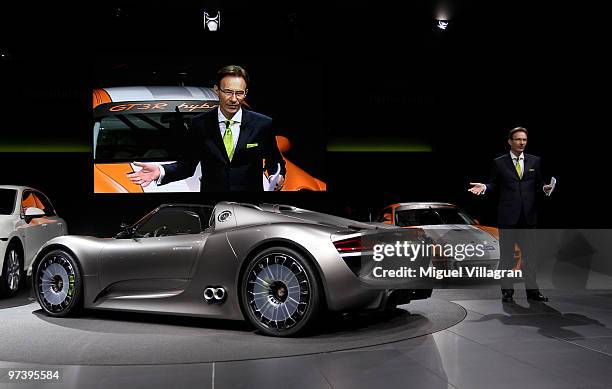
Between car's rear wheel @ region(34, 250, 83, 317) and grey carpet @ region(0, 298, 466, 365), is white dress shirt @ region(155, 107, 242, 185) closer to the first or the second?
grey carpet @ region(0, 298, 466, 365)

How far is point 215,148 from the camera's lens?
1011 centimetres

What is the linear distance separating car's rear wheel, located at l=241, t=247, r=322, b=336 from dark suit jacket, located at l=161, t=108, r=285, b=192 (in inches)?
223

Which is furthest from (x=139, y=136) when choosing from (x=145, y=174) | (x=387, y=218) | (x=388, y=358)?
(x=388, y=358)

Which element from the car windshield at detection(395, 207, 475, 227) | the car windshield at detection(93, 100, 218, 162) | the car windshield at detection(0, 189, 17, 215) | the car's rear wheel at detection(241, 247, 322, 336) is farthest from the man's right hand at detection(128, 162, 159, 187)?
the car's rear wheel at detection(241, 247, 322, 336)

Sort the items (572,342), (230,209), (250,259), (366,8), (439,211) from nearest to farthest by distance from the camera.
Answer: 1. (572,342)
2. (250,259)
3. (230,209)
4. (439,211)
5. (366,8)

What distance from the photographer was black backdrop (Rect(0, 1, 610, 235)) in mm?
9859

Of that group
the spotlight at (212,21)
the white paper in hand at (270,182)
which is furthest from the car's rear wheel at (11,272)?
the spotlight at (212,21)

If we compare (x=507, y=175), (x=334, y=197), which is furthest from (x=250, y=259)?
(x=334, y=197)

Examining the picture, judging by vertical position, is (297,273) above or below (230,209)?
below

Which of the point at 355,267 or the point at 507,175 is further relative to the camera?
the point at 507,175

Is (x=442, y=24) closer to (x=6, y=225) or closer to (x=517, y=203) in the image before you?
(x=517, y=203)

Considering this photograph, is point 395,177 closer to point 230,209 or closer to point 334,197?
point 334,197

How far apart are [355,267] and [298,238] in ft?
1.47

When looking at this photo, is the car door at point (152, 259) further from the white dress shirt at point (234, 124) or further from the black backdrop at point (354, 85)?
the black backdrop at point (354, 85)
